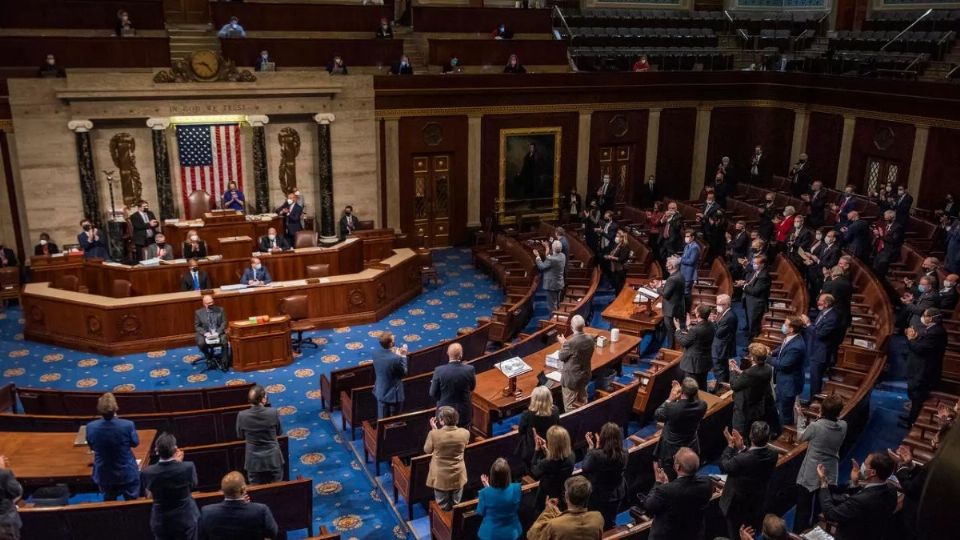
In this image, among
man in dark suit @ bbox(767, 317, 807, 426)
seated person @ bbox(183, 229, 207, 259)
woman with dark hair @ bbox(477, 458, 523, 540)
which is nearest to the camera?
woman with dark hair @ bbox(477, 458, 523, 540)

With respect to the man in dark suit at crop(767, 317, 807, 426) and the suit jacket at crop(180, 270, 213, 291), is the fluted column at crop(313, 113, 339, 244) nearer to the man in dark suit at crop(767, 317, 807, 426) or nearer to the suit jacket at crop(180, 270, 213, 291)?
the suit jacket at crop(180, 270, 213, 291)

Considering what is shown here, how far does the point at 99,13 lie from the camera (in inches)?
639

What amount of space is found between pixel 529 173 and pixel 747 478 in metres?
13.8

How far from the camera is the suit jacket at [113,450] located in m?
6.58

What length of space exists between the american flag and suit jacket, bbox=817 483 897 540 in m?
13.6

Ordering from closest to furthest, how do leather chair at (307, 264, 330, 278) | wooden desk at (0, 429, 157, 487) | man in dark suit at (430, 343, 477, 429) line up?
wooden desk at (0, 429, 157, 487), man in dark suit at (430, 343, 477, 429), leather chair at (307, 264, 330, 278)

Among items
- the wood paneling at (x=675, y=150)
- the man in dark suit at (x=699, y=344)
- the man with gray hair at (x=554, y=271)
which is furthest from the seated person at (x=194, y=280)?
the wood paneling at (x=675, y=150)

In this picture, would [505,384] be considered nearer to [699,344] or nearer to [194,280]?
[699,344]

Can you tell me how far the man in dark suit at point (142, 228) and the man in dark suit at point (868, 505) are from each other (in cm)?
1248

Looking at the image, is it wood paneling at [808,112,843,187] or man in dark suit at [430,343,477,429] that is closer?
man in dark suit at [430,343,477,429]

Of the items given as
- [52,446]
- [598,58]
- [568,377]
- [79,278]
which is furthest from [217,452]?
[598,58]

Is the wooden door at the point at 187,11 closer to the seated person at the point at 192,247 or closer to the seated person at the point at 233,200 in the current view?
the seated person at the point at 233,200

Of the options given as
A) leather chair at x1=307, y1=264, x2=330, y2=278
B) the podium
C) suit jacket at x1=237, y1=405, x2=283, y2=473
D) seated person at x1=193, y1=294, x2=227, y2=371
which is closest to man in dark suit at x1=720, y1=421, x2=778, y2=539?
suit jacket at x1=237, y1=405, x2=283, y2=473

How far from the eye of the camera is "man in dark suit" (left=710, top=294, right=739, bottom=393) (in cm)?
927
